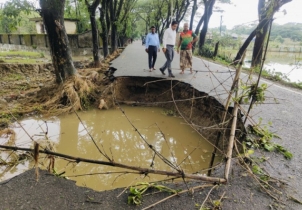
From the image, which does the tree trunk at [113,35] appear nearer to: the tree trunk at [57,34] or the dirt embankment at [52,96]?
the dirt embankment at [52,96]

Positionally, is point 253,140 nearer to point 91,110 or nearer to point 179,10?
point 91,110

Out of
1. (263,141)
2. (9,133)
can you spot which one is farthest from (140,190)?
(9,133)

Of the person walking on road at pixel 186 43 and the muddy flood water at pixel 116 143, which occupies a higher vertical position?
the person walking on road at pixel 186 43

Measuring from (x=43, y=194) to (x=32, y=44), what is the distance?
92.7 feet

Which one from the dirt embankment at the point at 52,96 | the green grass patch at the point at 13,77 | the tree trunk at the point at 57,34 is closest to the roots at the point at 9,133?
the dirt embankment at the point at 52,96

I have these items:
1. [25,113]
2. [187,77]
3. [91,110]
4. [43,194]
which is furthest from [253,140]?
[25,113]

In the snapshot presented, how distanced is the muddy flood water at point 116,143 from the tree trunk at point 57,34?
178cm

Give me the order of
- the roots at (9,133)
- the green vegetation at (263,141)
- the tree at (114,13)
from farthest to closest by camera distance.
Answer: the tree at (114,13) < the roots at (9,133) < the green vegetation at (263,141)

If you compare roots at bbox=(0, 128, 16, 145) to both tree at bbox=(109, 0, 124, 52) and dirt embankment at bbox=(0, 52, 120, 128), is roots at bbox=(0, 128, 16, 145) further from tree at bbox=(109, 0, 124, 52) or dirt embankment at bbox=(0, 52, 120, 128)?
tree at bbox=(109, 0, 124, 52)

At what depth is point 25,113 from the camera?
626 cm

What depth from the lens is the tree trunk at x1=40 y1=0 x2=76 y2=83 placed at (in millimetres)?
6351

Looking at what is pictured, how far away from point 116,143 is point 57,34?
4155mm

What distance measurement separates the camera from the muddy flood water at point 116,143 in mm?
3521

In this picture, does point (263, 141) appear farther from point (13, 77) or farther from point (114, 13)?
point (114, 13)
